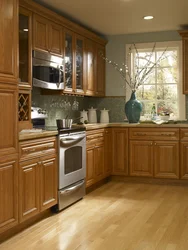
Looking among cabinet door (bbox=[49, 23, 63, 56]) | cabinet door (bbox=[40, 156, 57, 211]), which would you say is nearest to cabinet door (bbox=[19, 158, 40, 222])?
cabinet door (bbox=[40, 156, 57, 211])

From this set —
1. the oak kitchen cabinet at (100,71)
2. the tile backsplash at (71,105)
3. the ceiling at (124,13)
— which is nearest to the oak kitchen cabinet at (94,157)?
the tile backsplash at (71,105)

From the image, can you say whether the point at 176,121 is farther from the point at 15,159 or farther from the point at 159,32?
the point at 15,159

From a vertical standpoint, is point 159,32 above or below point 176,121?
above

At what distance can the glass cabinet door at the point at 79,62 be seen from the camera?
5.61 meters

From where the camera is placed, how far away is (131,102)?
245 inches

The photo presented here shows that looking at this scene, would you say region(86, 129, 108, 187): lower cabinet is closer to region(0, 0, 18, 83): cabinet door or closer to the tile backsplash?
the tile backsplash

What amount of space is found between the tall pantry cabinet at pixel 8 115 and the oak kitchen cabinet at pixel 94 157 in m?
1.89

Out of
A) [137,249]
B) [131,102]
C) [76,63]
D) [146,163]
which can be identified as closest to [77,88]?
[76,63]

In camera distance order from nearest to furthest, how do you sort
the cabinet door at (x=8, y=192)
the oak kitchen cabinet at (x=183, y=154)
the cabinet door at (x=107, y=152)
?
the cabinet door at (x=8, y=192), the oak kitchen cabinet at (x=183, y=154), the cabinet door at (x=107, y=152)

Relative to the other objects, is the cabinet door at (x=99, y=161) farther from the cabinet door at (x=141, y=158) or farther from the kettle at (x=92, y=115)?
the kettle at (x=92, y=115)

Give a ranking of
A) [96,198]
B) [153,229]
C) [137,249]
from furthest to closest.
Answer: [96,198] < [153,229] < [137,249]

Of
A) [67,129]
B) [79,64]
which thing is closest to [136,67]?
[79,64]

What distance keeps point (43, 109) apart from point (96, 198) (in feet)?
4.53

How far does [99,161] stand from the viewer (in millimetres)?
5613
